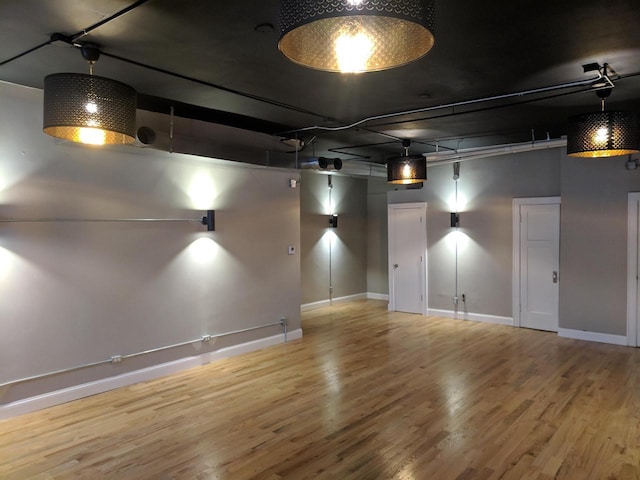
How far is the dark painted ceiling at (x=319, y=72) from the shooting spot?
278 centimetres

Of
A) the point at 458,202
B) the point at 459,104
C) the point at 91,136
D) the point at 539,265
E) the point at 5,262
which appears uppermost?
the point at 459,104

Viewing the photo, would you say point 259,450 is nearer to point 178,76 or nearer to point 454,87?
point 178,76

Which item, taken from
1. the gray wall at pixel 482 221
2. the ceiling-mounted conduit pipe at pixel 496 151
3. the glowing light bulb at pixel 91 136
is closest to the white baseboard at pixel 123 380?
the glowing light bulb at pixel 91 136

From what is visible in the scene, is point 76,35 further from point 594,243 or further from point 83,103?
point 594,243

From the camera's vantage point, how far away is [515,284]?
750 cm

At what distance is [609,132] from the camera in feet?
12.0

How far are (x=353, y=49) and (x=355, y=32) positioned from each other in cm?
8

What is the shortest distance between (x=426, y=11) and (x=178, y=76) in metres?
2.91

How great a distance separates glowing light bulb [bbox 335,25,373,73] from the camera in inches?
68.9

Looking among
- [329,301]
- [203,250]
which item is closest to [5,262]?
[203,250]

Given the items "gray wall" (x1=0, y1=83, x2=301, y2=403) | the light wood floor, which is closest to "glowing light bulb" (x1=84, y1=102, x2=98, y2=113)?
"gray wall" (x1=0, y1=83, x2=301, y2=403)

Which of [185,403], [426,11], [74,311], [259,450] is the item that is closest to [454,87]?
[426,11]

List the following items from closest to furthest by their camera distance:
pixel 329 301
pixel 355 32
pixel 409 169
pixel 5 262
Result: pixel 355 32 → pixel 5 262 → pixel 409 169 → pixel 329 301

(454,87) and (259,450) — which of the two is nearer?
(259,450)
